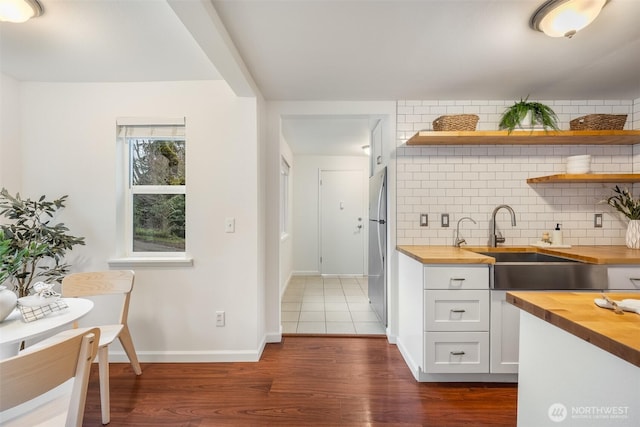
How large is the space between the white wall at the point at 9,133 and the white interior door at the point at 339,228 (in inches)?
153

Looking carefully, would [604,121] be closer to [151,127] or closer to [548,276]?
[548,276]

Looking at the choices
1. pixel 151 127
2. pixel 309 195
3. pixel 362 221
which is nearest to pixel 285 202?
pixel 309 195

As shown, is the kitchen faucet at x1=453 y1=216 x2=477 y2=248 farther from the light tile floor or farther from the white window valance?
the white window valance

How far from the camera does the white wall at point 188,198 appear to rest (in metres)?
2.19

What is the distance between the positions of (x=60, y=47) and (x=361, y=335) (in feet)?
10.2

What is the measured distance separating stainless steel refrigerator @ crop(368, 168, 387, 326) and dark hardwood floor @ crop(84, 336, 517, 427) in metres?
0.69

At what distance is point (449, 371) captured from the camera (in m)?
1.90

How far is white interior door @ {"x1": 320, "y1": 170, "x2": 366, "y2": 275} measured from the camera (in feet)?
17.2

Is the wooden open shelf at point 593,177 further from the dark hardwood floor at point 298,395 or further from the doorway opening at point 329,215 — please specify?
the doorway opening at point 329,215

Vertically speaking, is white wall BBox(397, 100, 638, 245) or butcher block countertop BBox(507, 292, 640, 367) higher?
white wall BBox(397, 100, 638, 245)

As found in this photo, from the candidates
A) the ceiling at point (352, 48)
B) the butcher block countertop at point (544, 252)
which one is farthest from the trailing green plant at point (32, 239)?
the butcher block countertop at point (544, 252)

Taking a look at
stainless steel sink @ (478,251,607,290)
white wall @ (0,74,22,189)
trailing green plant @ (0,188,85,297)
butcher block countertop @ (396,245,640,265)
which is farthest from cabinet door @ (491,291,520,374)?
white wall @ (0,74,22,189)

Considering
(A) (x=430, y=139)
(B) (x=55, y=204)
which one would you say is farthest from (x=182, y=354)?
(A) (x=430, y=139)

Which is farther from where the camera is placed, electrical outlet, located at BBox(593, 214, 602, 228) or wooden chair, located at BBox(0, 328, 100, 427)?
electrical outlet, located at BBox(593, 214, 602, 228)
